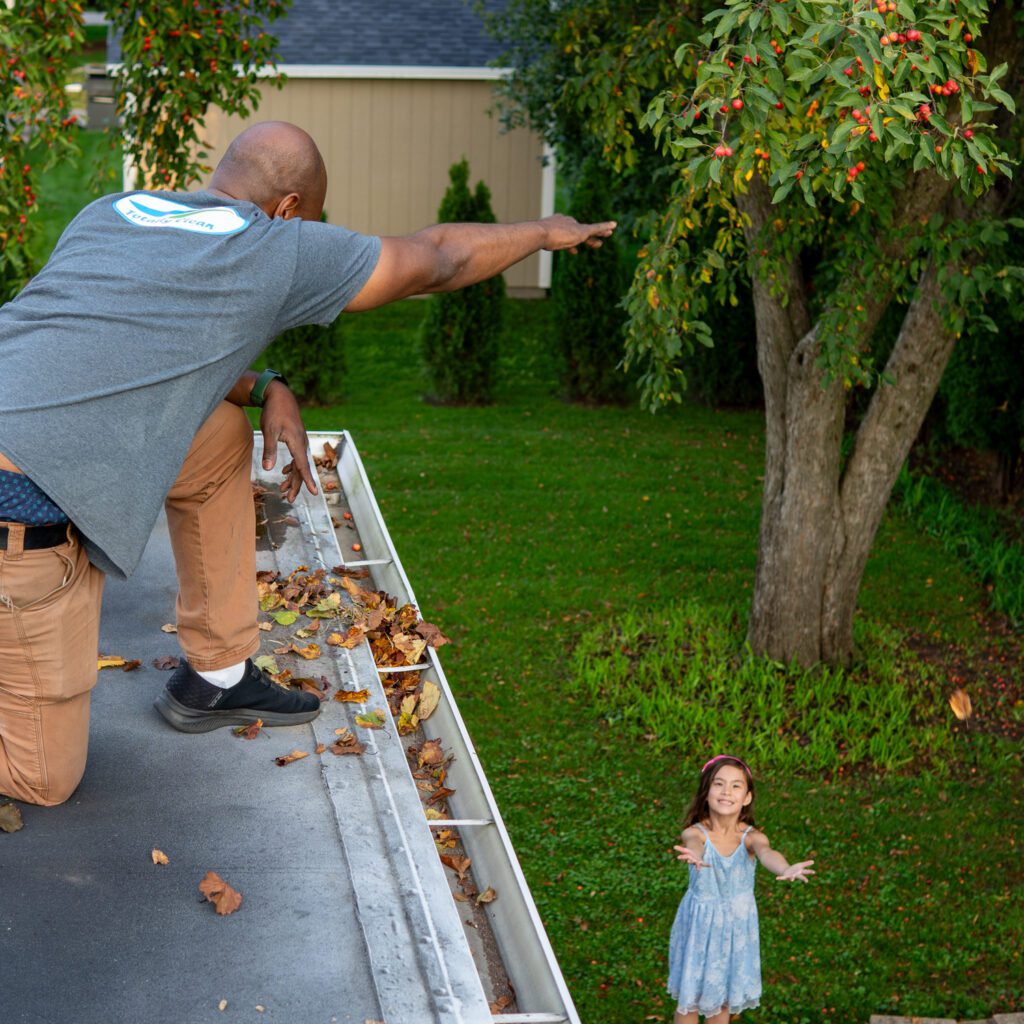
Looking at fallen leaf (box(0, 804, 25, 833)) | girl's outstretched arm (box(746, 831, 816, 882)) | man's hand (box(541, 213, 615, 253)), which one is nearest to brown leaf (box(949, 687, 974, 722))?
girl's outstretched arm (box(746, 831, 816, 882))

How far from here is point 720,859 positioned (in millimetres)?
4152

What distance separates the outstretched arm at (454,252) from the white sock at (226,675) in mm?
1059

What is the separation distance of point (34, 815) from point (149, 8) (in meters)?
4.13

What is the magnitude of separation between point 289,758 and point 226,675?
0.98 ft

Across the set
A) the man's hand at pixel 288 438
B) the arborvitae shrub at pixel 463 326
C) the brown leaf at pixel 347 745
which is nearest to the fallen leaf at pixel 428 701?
the brown leaf at pixel 347 745

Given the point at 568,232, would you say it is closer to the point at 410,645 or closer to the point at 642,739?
the point at 410,645

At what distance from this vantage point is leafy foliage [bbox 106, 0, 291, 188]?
6.23 meters

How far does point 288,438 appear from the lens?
3451mm

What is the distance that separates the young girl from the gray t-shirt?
1.95 m

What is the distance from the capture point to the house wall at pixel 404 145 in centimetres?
1662

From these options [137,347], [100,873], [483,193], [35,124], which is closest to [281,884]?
[100,873]

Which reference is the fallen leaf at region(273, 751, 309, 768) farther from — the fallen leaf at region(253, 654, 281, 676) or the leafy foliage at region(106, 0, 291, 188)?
the leafy foliage at region(106, 0, 291, 188)

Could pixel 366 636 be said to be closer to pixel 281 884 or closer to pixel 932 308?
pixel 281 884

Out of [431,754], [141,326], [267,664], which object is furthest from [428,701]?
[141,326]
